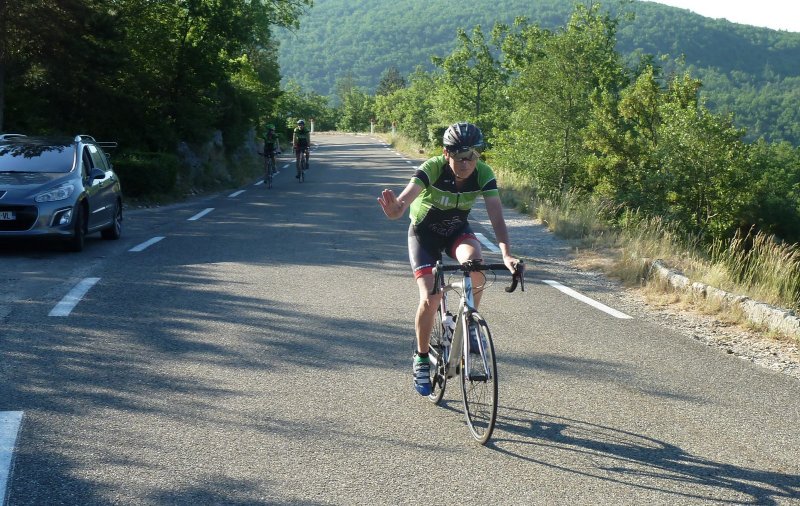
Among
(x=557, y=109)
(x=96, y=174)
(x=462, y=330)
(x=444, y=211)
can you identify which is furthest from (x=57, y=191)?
(x=557, y=109)

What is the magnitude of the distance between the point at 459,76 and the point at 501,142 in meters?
15.1

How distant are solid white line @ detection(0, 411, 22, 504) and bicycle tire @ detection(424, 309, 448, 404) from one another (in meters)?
2.38

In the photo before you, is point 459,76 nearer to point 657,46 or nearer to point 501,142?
point 501,142

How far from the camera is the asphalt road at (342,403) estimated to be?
4227mm

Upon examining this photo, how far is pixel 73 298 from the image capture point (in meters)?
8.72

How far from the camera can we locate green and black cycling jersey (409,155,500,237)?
545cm

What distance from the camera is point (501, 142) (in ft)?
89.8

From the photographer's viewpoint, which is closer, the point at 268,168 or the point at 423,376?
the point at 423,376

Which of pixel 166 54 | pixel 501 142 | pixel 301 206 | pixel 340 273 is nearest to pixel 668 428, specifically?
pixel 340 273

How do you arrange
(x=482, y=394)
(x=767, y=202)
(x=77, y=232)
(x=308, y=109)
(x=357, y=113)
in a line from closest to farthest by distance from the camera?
(x=482, y=394) → (x=77, y=232) → (x=767, y=202) → (x=308, y=109) → (x=357, y=113)

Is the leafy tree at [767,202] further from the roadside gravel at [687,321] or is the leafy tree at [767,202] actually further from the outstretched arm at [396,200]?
the outstretched arm at [396,200]

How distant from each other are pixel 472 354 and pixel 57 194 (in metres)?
8.72

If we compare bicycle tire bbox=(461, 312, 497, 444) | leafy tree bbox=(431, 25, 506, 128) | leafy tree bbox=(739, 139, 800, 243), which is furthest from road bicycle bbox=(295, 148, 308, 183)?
bicycle tire bbox=(461, 312, 497, 444)

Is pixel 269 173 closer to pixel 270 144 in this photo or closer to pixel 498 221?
pixel 270 144
